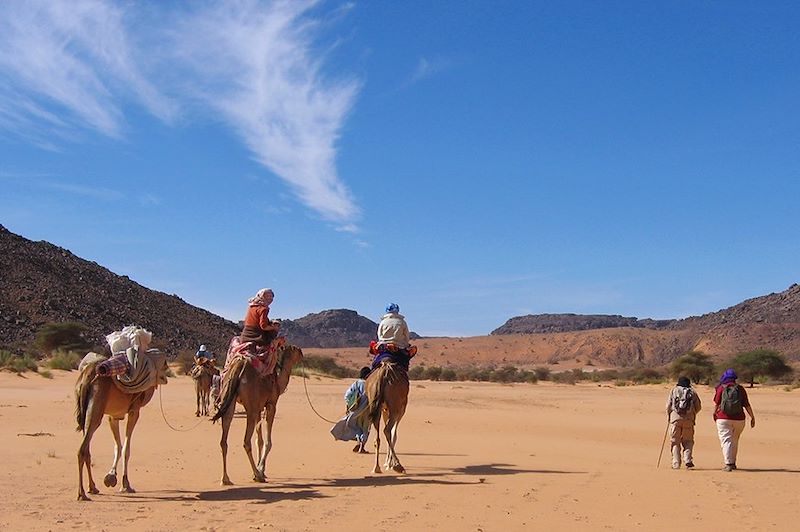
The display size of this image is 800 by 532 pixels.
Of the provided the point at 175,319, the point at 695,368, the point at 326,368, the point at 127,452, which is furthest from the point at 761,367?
the point at 127,452

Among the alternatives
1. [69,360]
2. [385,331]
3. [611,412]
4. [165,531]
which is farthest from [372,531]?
[69,360]

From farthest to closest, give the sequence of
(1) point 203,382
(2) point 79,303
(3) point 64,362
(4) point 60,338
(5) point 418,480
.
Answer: (2) point 79,303
(4) point 60,338
(3) point 64,362
(1) point 203,382
(5) point 418,480

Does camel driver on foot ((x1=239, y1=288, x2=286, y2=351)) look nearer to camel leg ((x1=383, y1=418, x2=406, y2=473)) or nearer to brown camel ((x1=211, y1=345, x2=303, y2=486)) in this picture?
brown camel ((x1=211, y1=345, x2=303, y2=486))

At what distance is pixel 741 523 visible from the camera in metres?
10.6

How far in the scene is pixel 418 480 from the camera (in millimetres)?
13844

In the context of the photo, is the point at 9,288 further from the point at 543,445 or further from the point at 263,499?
the point at 263,499

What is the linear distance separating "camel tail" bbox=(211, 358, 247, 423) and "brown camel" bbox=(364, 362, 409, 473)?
2.43m

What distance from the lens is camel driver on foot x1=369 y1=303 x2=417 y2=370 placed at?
15.0m

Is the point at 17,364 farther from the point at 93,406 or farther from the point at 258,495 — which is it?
the point at 258,495

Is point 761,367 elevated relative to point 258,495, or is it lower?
elevated

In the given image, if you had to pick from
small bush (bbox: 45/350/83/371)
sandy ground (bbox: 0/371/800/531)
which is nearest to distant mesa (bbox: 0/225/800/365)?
small bush (bbox: 45/350/83/371)

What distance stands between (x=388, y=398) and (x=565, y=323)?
156046 millimetres

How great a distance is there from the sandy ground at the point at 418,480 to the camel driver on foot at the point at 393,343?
196 cm

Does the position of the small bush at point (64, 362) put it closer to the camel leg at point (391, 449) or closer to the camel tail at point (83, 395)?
the camel leg at point (391, 449)
